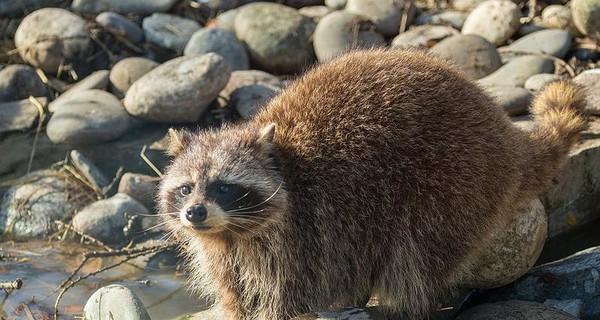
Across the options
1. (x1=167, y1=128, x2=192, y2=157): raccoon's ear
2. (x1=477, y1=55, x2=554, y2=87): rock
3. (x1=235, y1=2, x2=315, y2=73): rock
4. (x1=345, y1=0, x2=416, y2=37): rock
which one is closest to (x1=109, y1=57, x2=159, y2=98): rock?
(x1=235, y1=2, x2=315, y2=73): rock

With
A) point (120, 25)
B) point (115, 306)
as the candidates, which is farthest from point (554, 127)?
point (120, 25)

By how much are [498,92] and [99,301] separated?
3598mm

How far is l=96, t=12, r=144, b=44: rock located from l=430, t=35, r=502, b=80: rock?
3127 millimetres

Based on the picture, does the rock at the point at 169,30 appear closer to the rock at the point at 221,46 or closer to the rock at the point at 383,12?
the rock at the point at 221,46

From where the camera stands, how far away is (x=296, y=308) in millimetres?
4922

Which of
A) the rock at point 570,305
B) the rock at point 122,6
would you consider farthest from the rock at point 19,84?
the rock at point 570,305

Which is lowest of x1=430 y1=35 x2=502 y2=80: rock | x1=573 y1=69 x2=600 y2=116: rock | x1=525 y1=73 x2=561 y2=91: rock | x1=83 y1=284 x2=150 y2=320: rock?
x1=83 y1=284 x2=150 y2=320: rock

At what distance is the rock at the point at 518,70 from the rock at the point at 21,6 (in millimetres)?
4851

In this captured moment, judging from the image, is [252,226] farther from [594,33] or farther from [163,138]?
[594,33]

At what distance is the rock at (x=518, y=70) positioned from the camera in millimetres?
7879

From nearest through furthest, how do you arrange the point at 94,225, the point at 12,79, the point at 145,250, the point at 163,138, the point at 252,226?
the point at 252,226, the point at 145,250, the point at 94,225, the point at 163,138, the point at 12,79

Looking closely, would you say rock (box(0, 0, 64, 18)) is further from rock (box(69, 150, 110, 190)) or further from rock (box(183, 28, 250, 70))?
rock (box(69, 150, 110, 190))

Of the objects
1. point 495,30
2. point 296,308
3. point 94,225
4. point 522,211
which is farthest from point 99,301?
point 495,30

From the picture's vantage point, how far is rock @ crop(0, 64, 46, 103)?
8.87m
